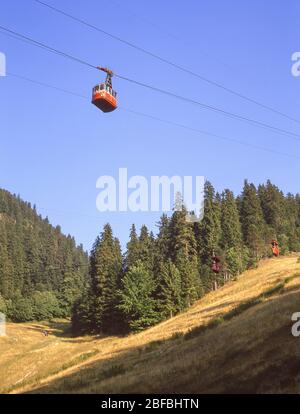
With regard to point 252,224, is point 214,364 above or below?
below

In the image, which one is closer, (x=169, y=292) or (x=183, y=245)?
(x=169, y=292)

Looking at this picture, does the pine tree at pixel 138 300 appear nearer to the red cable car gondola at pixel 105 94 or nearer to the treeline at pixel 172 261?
the treeline at pixel 172 261

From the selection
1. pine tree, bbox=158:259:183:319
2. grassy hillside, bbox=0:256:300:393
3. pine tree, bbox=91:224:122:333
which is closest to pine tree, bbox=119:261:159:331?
pine tree, bbox=158:259:183:319

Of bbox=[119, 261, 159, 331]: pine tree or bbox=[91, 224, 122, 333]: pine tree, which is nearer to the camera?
bbox=[119, 261, 159, 331]: pine tree

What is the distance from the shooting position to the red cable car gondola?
24344mm

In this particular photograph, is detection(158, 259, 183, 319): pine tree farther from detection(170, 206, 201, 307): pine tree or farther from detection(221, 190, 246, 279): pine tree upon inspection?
detection(221, 190, 246, 279): pine tree

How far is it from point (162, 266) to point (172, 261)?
1560cm

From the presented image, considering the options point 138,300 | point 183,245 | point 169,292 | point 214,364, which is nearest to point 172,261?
point 183,245

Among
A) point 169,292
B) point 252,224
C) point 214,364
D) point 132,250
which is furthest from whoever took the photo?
point 252,224

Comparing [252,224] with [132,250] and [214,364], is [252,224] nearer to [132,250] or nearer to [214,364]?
[132,250]

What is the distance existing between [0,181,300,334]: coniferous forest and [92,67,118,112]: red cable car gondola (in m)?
57.6

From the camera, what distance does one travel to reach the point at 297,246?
12950 cm

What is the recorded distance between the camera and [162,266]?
87.8 m
